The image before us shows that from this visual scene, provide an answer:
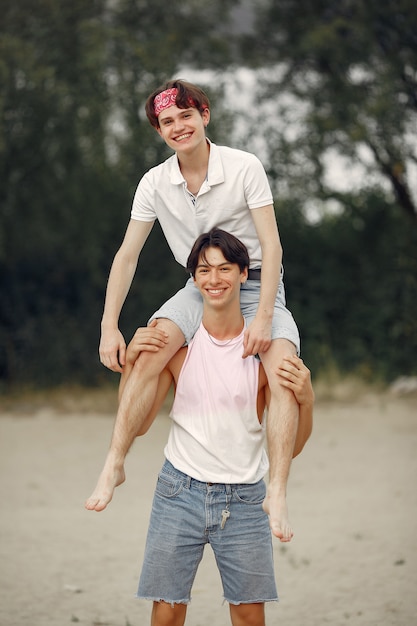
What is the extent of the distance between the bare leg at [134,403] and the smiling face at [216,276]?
17cm

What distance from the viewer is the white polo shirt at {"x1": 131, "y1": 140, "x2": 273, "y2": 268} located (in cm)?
318

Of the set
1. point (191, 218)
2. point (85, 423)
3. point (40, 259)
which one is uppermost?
point (40, 259)

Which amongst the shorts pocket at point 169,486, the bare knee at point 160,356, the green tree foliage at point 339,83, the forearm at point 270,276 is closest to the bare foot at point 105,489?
the shorts pocket at point 169,486

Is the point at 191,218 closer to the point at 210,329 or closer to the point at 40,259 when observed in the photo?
the point at 210,329

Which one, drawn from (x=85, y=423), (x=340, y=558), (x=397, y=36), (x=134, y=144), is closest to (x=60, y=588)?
(x=340, y=558)

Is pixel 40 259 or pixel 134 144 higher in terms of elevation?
pixel 134 144

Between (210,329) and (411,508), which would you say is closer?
(210,329)

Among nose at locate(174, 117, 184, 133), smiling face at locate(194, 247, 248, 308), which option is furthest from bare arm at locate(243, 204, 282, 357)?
nose at locate(174, 117, 184, 133)

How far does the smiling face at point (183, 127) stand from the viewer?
10.4 feet

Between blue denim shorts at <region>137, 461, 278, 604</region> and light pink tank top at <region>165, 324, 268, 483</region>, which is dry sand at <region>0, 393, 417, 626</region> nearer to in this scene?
blue denim shorts at <region>137, 461, 278, 604</region>

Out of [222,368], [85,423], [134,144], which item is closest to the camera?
[222,368]

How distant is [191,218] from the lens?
323 cm

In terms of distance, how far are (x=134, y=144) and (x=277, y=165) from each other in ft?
5.75

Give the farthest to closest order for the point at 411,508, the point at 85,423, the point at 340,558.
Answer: the point at 85,423
the point at 411,508
the point at 340,558
